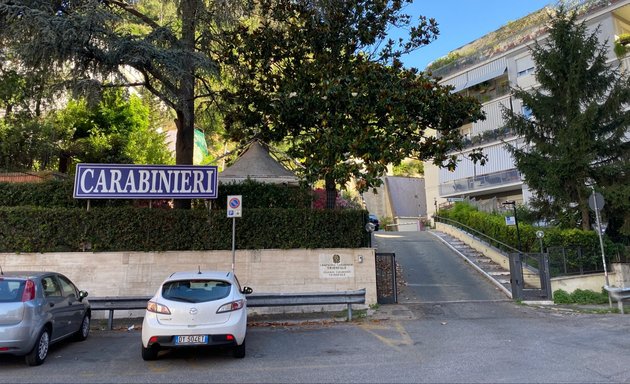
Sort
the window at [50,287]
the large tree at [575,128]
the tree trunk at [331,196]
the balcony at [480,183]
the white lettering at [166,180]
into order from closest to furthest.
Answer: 1. the window at [50,287]
2. the white lettering at [166,180]
3. the tree trunk at [331,196]
4. the large tree at [575,128]
5. the balcony at [480,183]

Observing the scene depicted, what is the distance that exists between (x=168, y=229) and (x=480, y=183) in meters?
27.3

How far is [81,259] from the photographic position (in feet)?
39.2

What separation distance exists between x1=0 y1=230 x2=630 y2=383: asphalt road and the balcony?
21.0 m

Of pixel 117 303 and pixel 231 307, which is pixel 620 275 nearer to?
pixel 231 307

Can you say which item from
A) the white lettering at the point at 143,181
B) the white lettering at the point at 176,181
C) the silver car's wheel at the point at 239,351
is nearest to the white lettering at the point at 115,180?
the white lettering at the point at 143,181

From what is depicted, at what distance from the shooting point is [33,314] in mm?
6949

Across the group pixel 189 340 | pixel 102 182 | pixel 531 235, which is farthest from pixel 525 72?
pixel 189 340

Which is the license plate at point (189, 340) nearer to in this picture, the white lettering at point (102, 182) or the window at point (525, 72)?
the white lettering at point (102, 182)

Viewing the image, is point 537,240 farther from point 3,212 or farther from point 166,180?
point 3,212

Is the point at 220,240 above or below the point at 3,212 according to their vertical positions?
below

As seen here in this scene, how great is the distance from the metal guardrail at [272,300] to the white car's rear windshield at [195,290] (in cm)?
346

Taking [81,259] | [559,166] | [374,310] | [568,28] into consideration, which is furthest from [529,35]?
[81,259]

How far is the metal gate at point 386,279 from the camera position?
43.8 ft

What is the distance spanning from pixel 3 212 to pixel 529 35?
1353 inches
